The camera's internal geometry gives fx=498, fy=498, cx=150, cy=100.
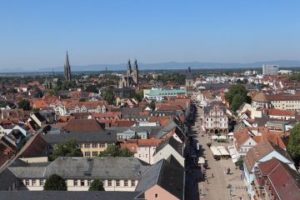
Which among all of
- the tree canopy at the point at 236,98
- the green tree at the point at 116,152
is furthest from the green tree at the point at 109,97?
the green tree at the point at 116,152

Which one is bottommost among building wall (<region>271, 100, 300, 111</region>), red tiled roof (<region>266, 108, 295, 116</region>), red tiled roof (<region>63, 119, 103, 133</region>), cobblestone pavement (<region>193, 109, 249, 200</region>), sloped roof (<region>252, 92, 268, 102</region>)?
building wall (<region>271, 100, 300, 111</region>)

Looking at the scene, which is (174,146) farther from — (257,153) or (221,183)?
(257,153)

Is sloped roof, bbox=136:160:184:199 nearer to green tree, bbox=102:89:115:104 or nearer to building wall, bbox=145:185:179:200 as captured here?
building wall, bbox=145:185:179:200

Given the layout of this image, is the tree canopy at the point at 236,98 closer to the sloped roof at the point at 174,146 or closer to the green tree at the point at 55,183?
the sloped roof at the point at 174,146

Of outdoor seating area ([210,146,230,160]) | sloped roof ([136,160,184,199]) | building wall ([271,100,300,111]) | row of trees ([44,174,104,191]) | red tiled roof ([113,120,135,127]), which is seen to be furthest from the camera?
building wall ([271,100,300,111])

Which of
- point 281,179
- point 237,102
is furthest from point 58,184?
point 237,102

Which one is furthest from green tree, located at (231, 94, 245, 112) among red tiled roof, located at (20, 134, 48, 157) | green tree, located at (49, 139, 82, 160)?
green tree, located at (49, 139, 82, 160)

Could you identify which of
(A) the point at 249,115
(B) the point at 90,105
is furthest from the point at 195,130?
(B) the point at 90,105
